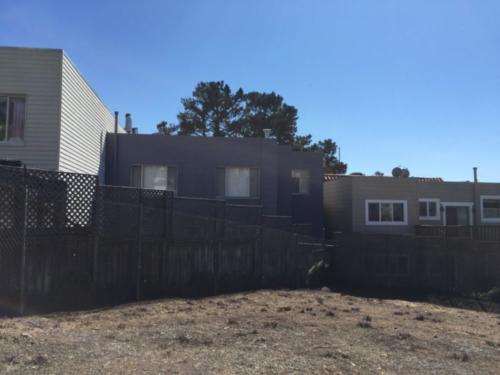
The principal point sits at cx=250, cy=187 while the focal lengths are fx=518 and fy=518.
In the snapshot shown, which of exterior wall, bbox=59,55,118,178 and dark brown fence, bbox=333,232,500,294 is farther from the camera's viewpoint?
exterior wall, bbox=59,55,118,178

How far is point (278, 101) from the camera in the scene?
46.0 meters

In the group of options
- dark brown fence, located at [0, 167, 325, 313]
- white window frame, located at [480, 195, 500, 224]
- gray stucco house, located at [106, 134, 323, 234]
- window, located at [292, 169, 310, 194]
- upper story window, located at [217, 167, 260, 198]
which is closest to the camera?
dark brown fence, located at [0, 167, 325, 313]

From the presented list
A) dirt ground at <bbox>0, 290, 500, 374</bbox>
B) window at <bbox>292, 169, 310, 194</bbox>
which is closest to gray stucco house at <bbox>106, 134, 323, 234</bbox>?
window at <bbox>292, 169, 310, 194</bbox>

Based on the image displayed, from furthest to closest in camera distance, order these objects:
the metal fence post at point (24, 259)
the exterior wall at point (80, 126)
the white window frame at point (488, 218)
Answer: the white window frame at point (488, 218) < the exterior wall at point (80, 126) < the metal fence post at point (24, 259)

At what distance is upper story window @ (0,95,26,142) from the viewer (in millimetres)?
14070

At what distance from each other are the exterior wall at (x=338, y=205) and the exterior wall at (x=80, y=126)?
1159 centimetres

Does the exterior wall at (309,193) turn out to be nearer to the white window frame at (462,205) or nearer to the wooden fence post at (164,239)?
the white window frame at (462,205)

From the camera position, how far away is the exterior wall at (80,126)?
1436 centimetres

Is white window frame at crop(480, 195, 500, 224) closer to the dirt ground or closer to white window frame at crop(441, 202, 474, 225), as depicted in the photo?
white window frame at crop(441, 202, 474, 225)

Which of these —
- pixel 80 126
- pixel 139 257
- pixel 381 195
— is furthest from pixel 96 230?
pixel 381 195

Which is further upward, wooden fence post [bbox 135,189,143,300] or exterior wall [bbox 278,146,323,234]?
exterior wall [bbox 278,146,323,234]

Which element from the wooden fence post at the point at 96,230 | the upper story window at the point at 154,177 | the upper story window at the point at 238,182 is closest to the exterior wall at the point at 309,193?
the upper story window at the point at 238,182

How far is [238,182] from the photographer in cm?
2000

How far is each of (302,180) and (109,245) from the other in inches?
557
